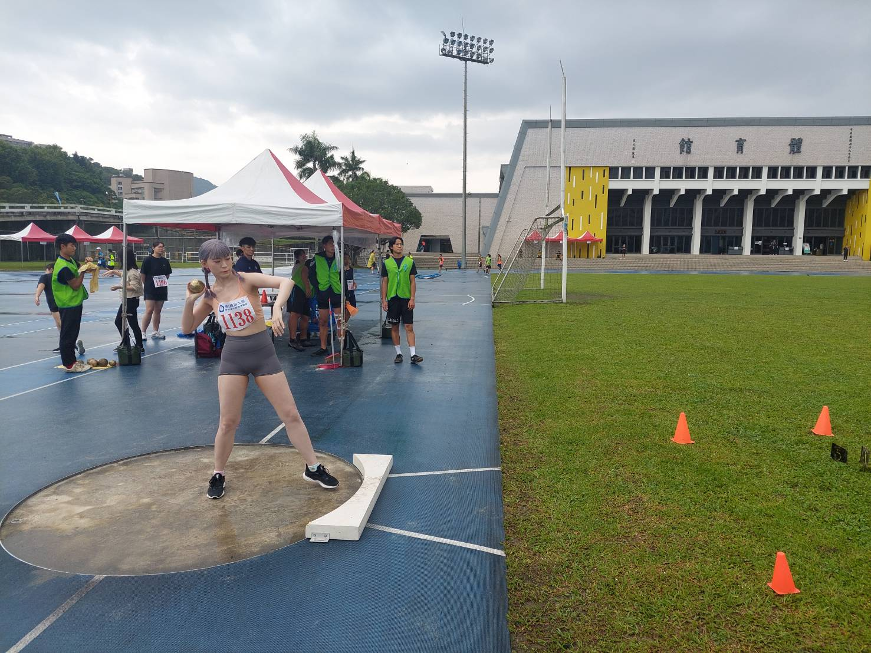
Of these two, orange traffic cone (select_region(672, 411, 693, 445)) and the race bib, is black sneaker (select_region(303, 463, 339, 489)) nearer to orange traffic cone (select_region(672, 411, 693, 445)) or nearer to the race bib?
the race bib

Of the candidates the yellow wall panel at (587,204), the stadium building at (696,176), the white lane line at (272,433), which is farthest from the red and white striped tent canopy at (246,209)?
the yellow wall panel at (587,204)

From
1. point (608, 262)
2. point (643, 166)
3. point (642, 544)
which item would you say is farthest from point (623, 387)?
point (643, 166)

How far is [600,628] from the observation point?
2.93 metres

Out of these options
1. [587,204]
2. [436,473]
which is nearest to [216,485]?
[436,473]

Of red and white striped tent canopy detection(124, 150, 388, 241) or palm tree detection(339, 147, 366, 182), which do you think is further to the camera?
palm tree detection(339, 147, 366, 182)

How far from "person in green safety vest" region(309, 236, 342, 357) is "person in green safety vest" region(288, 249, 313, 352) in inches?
20.7

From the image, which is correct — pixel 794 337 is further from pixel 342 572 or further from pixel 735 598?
pixel 342 572

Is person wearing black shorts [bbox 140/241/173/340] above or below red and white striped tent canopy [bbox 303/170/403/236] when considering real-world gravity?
below

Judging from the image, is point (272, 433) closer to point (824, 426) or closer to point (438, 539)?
point (438, 539)

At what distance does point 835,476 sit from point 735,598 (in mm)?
2262

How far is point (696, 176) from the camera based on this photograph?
63.2 metres

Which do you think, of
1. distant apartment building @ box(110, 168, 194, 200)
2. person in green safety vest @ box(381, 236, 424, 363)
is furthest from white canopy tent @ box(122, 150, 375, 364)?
distant apartment building @ box(110, 168, 194, 200)

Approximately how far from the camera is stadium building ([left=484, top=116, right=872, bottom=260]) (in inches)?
2421

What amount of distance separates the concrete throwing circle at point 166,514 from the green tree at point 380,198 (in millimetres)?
51876
